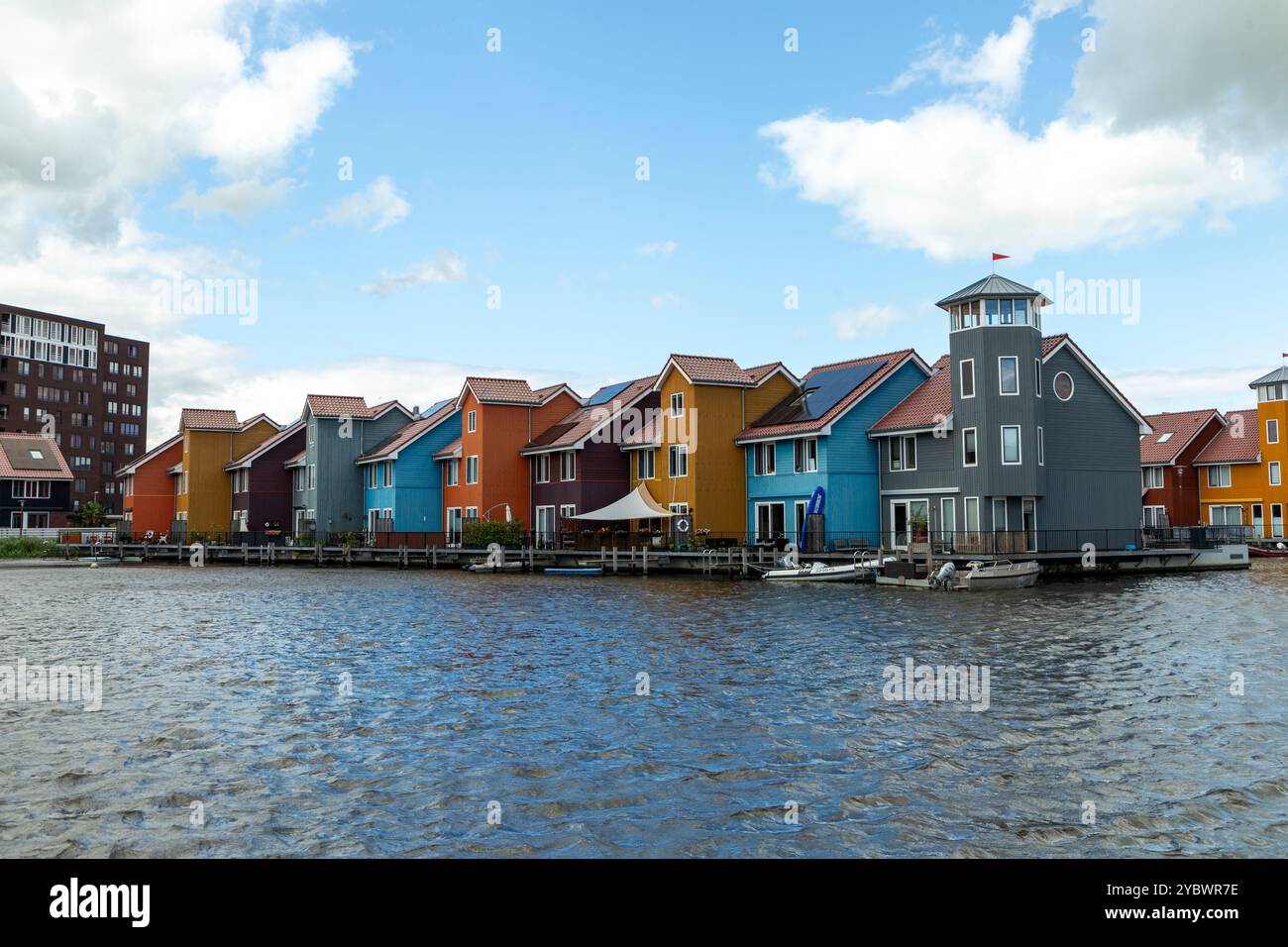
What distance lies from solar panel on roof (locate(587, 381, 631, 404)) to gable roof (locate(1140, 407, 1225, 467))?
40.0 metres

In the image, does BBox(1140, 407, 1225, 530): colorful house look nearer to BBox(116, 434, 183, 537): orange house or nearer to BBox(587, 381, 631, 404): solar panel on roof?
BBox(587, 381, 631, 404): solar panel on roof

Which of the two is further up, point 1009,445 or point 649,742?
point 1009,445

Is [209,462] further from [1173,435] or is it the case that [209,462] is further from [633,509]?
[1173,435]

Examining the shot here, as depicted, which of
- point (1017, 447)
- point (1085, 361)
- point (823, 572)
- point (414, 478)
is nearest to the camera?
point (823, 572)

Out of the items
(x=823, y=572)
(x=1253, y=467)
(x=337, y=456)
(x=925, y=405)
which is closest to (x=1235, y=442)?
(x=1253, y=467)

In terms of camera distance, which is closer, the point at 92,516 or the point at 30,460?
the point at 30,460

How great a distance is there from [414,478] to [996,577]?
141 feet

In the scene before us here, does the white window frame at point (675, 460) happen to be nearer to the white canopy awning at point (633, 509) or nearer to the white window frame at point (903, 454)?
the white canopy awning at point (633, 509)

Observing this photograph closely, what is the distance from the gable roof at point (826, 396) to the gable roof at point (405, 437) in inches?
984

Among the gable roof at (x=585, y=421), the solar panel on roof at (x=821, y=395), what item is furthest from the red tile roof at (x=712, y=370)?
the gable roof at (x=585, y=421)

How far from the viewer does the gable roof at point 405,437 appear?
72.8 meters

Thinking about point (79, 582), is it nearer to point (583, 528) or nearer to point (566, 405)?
point (583, 528)

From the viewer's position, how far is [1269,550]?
240 feet

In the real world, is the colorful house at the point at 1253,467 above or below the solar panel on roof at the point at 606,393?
below
